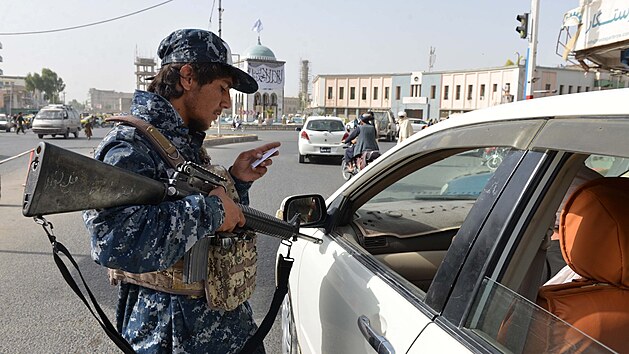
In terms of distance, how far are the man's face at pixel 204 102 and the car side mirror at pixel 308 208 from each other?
0.53 meters

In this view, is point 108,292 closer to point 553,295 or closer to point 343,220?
point 343,220

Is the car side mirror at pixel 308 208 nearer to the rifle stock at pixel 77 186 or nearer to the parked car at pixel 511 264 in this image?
the parked car at pixel 511 264

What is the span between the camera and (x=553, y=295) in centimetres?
129

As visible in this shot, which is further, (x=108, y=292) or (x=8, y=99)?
(x=8, y=99)

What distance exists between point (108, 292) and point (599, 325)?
3.83m

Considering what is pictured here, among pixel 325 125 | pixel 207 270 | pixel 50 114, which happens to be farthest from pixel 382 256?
pixel 50 114

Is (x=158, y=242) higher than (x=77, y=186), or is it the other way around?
(x=77, y=186)

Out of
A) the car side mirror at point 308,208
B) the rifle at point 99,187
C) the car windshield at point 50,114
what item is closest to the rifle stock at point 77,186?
the rifle at point 99,187

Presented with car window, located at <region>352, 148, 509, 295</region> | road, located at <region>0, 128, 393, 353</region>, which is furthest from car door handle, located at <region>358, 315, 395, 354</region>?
road, located at <region>0, 128, 393, 353</region>

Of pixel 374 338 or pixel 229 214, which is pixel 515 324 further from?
pixel 229 214

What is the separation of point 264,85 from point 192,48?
71.1m

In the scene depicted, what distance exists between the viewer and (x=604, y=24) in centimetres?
598

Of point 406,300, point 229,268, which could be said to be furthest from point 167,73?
point 406,300

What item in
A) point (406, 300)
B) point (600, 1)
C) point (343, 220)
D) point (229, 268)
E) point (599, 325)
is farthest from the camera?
point (600, 1)
